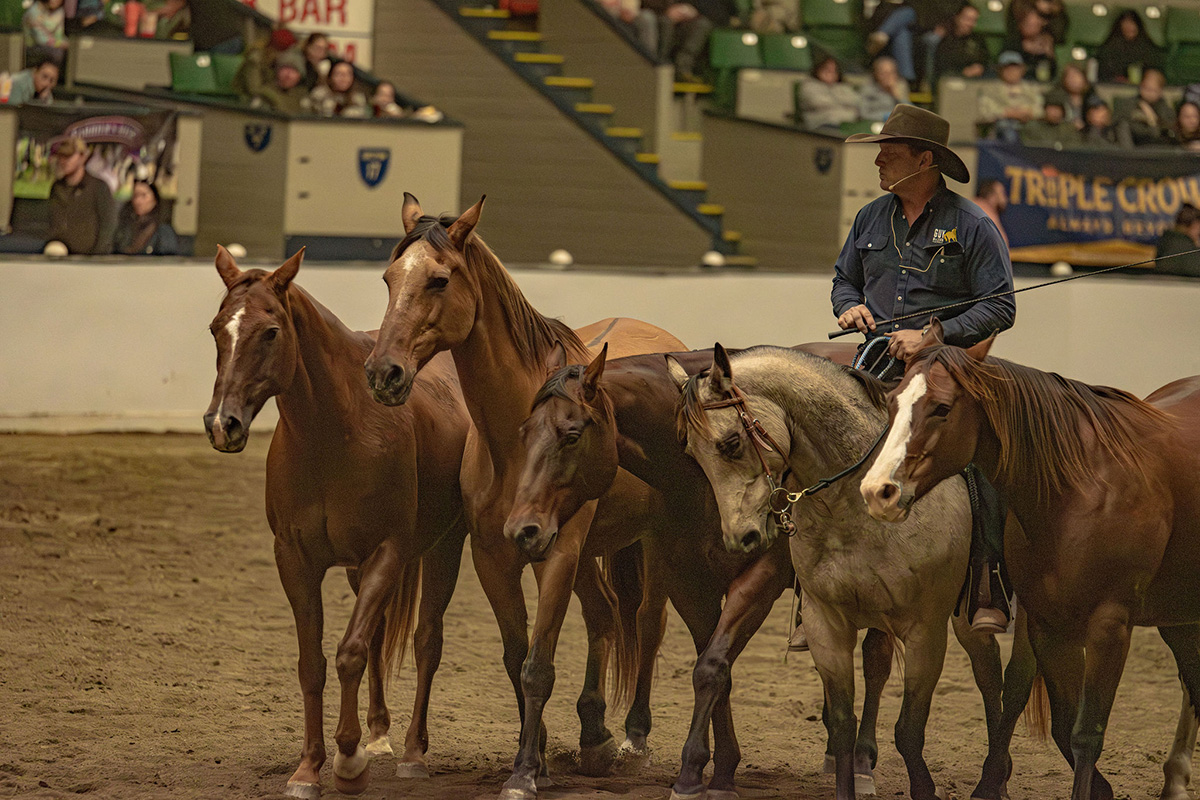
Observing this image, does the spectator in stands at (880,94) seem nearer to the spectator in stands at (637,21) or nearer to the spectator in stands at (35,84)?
the spectator in stands at (637,21)

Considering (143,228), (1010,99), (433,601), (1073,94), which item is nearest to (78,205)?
(143,228)

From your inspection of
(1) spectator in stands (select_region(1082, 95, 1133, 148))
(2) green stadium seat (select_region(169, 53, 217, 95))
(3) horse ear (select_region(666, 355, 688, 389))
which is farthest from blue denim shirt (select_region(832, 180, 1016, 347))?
(1) spectator in stands (select_region(1082, 95, 1133, 148))

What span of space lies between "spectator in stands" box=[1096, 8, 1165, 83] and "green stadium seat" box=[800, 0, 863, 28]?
2780 mm

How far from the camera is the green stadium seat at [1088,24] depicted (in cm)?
1650

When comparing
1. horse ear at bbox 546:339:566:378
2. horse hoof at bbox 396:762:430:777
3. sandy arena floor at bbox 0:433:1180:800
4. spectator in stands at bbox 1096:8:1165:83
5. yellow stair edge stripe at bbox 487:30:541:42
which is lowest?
sandy arena floor at bbox 0:433:1180:800

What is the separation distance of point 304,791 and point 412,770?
58cm

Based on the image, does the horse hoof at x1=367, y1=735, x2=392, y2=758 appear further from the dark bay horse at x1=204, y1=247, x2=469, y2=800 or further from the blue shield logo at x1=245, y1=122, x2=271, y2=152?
the blue shield logo at x1=245, y1=122, x2=271, y2=152

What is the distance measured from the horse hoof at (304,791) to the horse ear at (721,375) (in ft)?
6.43

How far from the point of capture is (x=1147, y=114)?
14820 mm

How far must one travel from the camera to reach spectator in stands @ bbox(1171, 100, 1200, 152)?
14.4 meters

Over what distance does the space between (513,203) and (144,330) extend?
4.98 metres

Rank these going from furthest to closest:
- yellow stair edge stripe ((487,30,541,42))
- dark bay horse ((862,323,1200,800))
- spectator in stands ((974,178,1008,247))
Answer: yellow stair edge stripe ((487,30,541,42)) → spectator in stands ((974,178,1008,247)) → dark bay horse ((862,323,1200,800))

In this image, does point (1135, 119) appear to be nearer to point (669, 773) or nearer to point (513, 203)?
point (513, 203)

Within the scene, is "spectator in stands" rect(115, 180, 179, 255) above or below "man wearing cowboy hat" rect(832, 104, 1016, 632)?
below
